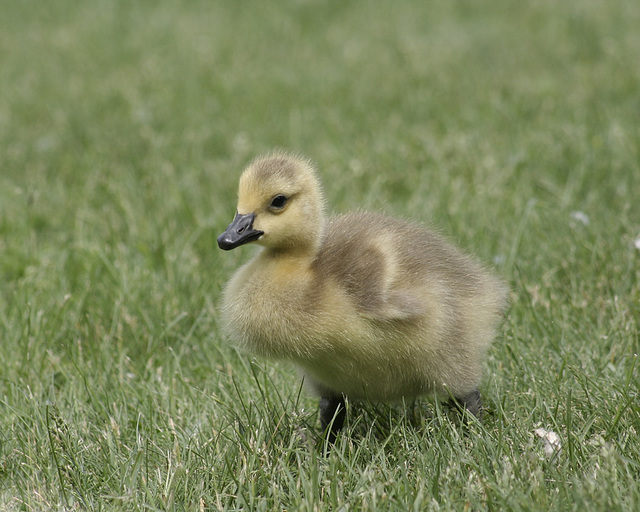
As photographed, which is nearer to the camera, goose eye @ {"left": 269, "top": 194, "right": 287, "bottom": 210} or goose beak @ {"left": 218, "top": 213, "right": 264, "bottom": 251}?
goose beak @ {"left": 218, "top": 213, "right": 264, "bottom": 251}

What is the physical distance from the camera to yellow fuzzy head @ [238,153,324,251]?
279 cm

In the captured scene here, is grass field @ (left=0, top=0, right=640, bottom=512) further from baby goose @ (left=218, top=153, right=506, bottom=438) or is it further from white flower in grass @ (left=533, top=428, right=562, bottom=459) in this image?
baby goose @ (left=218, top=153, right=506, bottom=438)

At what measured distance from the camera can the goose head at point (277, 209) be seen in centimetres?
278

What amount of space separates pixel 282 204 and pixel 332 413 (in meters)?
0.79

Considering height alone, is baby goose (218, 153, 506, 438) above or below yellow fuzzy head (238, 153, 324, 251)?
below

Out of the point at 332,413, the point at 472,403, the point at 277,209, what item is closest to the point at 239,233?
the point at 277,209

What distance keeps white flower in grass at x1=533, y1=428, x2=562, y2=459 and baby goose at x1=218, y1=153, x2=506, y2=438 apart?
343 mm

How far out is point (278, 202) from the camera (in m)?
2.82

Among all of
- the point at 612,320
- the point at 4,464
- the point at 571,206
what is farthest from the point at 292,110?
the point at 4,464

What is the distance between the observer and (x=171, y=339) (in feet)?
12.3

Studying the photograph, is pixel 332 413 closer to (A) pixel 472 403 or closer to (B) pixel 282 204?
(A) pixel 472 403

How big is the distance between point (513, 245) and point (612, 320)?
2.64 feet

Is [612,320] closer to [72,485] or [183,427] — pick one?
[183,427]

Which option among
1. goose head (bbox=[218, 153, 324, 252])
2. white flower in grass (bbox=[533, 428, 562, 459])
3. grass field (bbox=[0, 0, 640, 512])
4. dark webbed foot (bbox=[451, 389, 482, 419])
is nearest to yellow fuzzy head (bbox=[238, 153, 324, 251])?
goose head (bbox=[218, 153, 324, 252])
